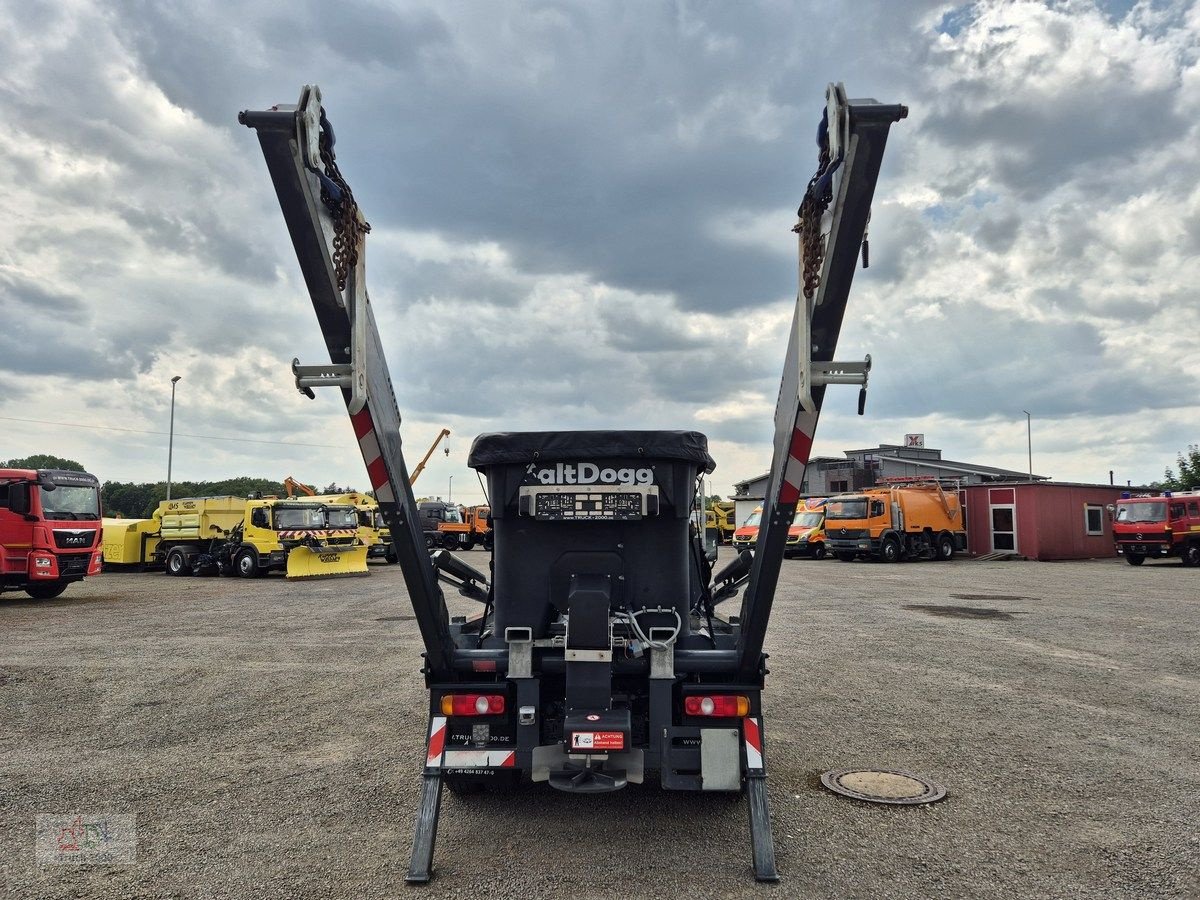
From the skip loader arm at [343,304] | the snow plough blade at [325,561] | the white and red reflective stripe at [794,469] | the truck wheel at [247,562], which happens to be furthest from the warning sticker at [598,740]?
the truck wheel at [247,562]

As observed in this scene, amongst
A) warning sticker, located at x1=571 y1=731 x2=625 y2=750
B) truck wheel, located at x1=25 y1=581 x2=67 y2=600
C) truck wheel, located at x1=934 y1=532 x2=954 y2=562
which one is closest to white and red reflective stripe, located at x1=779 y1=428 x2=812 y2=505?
warning sticker, located at x1=571 y1=731 x2=625 y2=750

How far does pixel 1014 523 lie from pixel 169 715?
31.3 m

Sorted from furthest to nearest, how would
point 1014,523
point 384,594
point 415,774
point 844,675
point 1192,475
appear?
point 1192,475 < point 1014,523 < point 384,594 < point 844,675 < point 415,774

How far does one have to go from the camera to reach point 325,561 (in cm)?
2452

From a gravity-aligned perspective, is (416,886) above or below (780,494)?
below

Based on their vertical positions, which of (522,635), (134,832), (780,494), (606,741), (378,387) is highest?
(378,387)

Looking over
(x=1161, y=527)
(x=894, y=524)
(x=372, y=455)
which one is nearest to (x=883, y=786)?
(x=372, y=455)

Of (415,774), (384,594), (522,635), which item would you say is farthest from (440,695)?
(384,594)

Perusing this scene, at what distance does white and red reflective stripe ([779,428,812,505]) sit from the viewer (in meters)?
4.03

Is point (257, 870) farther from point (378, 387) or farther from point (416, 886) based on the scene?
point (378, 387)

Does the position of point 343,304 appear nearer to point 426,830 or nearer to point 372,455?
point 372,455

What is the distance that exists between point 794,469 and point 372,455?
204cm

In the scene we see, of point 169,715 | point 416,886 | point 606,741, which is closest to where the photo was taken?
point 416,886

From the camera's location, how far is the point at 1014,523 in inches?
1257
